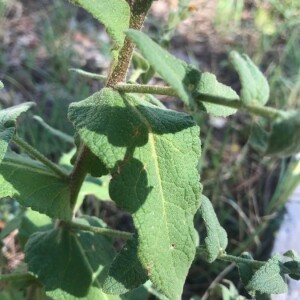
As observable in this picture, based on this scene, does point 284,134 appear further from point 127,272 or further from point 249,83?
point 127,272

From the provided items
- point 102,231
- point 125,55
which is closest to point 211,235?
point 102,231

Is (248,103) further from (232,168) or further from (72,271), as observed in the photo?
(232,168)

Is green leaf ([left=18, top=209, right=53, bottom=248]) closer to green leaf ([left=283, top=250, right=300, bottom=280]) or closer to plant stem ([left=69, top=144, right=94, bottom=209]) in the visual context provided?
plant stem ([left=69, top=144, right=94, bottom=209])

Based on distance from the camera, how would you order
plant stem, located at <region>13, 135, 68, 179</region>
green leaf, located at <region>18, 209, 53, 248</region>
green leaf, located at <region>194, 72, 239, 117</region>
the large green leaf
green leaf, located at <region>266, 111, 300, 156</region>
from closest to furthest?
green leaf, located at <region>266, 111, 300, 156</region> < green leaf, located at <region>194, 72, 239, 117</region> < the large green leaf < plant stem, located at <region>13, 135, 68, 179</region> < green leaf, located at <region>18, 209, 53, 248</region>

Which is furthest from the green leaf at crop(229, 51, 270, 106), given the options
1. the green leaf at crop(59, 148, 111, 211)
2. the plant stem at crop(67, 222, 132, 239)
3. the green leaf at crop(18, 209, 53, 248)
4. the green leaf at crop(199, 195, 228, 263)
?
the green leaf at crop(18, 209, 53, 248)

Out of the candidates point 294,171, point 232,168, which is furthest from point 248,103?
point 232,168

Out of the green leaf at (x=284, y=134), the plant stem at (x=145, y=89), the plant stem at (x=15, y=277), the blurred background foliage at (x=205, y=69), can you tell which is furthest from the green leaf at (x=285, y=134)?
the plant stem at (x=15, y=277)
